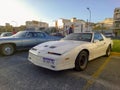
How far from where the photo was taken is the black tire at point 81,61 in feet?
14.1

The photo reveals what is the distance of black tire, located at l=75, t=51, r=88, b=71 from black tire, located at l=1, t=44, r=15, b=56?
13.8ft

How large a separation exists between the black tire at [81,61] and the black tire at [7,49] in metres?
4.21

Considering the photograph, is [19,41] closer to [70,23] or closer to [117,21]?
[70,23]

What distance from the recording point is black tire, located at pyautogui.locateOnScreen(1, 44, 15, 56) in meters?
6.93

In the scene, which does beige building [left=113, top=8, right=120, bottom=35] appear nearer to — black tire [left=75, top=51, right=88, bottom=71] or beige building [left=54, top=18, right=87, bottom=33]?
beige building [left=54, top=18, right=87, bottom=33]

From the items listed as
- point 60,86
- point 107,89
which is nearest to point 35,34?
point 60,86

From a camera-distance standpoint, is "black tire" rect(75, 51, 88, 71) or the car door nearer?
"black tire" rect(75, 51, 88, 71)

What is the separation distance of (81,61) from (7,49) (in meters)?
4.23

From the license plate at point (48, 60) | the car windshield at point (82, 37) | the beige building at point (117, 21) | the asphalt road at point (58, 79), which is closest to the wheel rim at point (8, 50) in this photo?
the asphalt road at point (58, 79)

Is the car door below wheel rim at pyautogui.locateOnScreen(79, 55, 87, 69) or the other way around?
the other way around

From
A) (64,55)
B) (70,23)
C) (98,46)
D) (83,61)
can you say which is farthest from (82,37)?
(70,23)

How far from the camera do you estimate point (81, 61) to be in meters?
4.58

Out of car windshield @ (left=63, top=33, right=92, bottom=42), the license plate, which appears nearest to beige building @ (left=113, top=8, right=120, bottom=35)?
car windshield @ (left=63, top=33, right=92, bottom=42)

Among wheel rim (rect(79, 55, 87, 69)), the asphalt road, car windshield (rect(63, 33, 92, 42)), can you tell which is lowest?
the asphalt road
